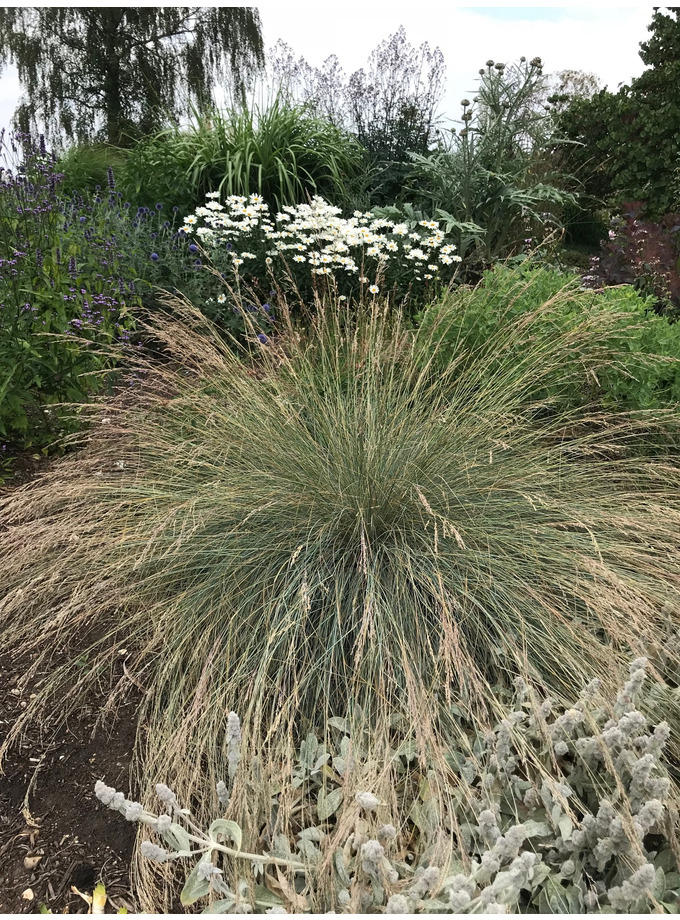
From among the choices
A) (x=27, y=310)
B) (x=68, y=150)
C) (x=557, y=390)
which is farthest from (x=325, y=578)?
(x=68, y=150)

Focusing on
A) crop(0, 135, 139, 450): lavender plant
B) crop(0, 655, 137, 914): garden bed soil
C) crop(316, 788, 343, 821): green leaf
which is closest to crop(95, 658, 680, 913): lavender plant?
crop(316, 788, 343, 821): green leaf

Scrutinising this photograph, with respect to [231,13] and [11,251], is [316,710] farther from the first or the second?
[231,13]

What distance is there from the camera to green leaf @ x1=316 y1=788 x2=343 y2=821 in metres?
1.57

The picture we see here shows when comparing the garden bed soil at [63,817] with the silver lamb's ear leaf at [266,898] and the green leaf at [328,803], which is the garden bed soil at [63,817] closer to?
the silver lamb's ear leaf at [266,898]

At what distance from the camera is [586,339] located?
2.77 metres

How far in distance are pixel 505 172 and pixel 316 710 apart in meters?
5.83

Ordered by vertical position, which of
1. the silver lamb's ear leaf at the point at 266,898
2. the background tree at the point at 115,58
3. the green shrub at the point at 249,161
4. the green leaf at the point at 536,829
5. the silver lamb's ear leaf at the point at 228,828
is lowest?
the silver lamb's ear leaf at the point at 266,898

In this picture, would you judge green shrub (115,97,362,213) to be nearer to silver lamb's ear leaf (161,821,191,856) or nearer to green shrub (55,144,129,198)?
green shrub (55,144,129,198)

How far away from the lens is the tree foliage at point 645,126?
8.28 m

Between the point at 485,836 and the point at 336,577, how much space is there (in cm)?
77

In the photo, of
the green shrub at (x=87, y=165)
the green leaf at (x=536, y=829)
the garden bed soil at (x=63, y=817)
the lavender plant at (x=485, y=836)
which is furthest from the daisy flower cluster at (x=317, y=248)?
the green shrub at (x=87, y=165)

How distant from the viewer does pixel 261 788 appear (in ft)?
5.11

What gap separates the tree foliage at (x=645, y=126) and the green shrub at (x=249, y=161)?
3.49 meters

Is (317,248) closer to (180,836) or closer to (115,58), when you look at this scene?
(180,836)
